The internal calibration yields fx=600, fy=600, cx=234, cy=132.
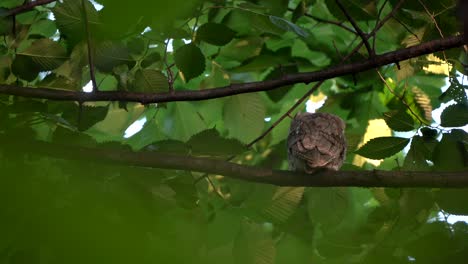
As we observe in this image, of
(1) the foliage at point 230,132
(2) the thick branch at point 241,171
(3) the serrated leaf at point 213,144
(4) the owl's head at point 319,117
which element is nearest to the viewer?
(2) the thick branch at point 241,171

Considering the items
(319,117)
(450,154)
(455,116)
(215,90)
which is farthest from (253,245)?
(455,116)

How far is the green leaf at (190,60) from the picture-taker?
10.5ft

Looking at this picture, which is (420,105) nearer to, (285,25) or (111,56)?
(285,25)

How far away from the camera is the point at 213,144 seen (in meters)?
3.14

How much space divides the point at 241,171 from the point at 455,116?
1214mm

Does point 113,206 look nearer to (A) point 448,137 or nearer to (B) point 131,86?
(B) point 131,86

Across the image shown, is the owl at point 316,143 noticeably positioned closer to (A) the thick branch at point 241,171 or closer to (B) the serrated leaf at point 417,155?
(A) the thick branch at point 241,171

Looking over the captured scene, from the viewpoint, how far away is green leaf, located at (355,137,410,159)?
3.25m

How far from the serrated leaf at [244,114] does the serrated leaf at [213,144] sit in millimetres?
1019

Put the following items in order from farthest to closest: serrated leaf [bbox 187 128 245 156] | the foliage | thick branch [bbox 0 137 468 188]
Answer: serrated leaf [bbox 187 128 245 156], the foliage, thick branch [bbox 0 137 468 188]

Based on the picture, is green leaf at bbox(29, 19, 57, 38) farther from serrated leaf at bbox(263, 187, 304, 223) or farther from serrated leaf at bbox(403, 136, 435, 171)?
serrated leaf at bbox(403, 136, 435, 171)

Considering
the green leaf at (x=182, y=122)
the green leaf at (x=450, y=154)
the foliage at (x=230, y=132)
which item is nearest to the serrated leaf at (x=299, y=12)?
the foliage at (x=230, y=132)

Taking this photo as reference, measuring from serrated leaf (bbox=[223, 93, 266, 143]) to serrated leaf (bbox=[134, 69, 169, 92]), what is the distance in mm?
973

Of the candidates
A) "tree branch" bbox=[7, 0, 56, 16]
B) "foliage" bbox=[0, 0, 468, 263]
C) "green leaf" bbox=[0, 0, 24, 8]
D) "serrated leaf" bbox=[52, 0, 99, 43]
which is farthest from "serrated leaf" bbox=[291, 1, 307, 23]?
"green leaf" bbox=[0, 0, 24, 8]
